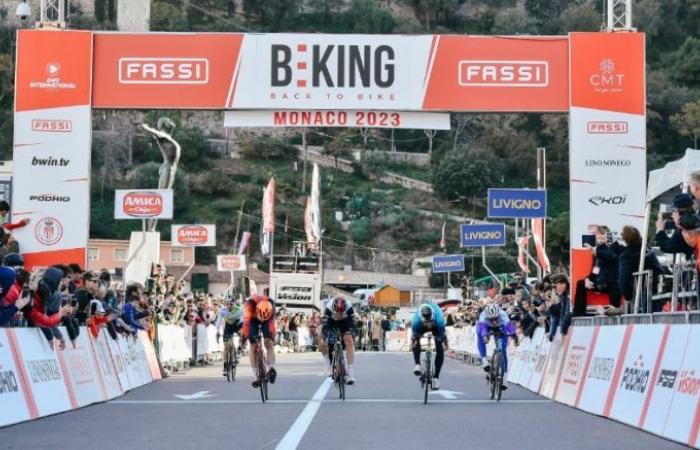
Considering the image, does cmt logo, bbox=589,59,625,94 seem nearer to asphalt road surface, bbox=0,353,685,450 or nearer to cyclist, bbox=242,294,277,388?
asphalt road surface, bbox=0,353,685,450

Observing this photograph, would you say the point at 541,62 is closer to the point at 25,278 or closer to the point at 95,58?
the point at 95,58

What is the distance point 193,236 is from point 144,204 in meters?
17.3

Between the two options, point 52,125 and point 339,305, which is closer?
point 339,305

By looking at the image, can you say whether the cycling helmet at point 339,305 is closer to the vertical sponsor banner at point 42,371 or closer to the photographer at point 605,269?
the photographer at point 605,269

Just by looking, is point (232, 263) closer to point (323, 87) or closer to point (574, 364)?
point (323, 87)

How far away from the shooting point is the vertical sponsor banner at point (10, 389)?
1509 centimetres

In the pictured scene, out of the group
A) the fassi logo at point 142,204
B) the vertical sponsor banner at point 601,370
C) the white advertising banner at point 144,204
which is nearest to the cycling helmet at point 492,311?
the vertical sponsor banner at point 601,370

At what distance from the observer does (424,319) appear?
2084 centimetres

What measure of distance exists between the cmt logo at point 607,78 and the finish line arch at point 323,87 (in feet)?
0.09

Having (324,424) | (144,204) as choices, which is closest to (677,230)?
(324,424)

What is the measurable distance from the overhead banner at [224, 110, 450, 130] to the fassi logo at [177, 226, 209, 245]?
2408cm

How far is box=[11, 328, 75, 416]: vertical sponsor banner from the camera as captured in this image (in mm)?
16281

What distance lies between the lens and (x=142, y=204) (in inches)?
1300

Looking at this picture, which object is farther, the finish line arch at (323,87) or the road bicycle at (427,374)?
the finish line arch at (323,87)
